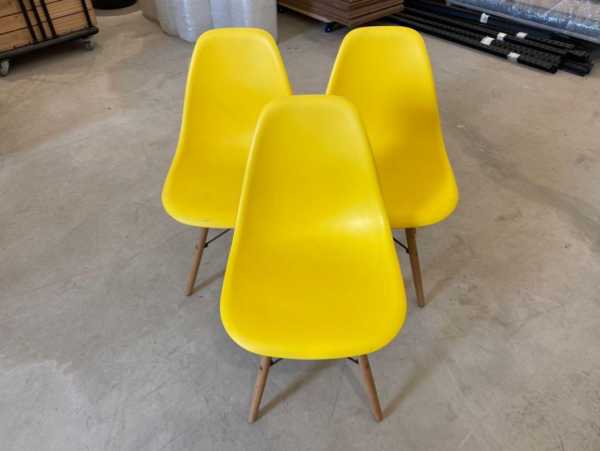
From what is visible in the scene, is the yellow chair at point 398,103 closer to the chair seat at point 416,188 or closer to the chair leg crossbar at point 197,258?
the chair seat at point 416,188

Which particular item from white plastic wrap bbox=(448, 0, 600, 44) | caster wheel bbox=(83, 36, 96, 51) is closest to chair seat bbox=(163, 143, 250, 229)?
caster wheel bbox=(83, 36, 96, 51)

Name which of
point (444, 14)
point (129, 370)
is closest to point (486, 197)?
point (129, 370)

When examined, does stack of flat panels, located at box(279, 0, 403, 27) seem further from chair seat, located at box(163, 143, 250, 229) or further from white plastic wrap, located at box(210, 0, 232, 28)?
chair seat, located at box(163, 143, 250, 229)

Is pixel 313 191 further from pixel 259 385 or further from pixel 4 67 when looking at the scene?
pixel 4 67

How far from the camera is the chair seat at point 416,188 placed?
155 cm

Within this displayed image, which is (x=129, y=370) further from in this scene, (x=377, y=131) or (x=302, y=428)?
(x=377, y=131)

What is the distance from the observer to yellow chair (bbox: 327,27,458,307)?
5.63ft

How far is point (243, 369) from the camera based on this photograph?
1.68 metres

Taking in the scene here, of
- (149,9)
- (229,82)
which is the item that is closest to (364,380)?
(229,82)

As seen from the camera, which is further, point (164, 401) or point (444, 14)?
point (444, 14)

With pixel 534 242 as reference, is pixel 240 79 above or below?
above

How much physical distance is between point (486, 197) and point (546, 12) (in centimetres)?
228

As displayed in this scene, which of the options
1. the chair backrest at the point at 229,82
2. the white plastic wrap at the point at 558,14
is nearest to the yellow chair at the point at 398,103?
the chair backrest at the point at 229,82

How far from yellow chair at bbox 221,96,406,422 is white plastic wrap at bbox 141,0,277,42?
2.74 m
